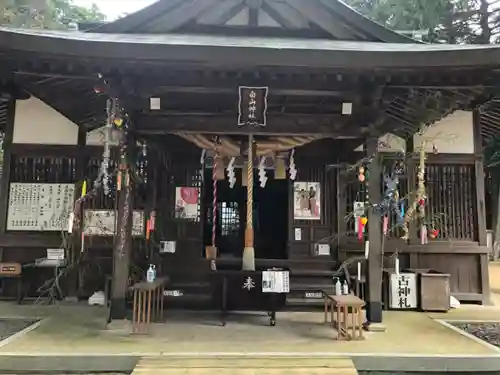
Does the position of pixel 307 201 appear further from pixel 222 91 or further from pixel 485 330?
pixel 485 330

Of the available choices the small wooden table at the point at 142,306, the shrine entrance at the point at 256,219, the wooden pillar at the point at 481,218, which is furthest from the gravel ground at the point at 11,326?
the wooden pillar at the point at 481,218

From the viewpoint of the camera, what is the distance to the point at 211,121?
605cm

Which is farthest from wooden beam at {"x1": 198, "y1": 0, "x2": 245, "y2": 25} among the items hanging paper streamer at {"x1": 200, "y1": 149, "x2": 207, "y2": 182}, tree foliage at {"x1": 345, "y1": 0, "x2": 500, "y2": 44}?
tree foliage at {"x1": 345, "y1": 0, "x2": 500, "y2": 44}

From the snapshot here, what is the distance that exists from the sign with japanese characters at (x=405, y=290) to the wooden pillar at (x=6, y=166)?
689 cm

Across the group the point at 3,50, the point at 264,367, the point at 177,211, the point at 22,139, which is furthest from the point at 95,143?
the point at 264,367

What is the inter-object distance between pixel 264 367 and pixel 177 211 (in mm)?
4008

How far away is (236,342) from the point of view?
17.3 ft

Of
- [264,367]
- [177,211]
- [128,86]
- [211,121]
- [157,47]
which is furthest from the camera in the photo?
[177,211]

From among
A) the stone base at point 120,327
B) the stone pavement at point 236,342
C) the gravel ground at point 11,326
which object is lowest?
the gravel ground at point 11,326

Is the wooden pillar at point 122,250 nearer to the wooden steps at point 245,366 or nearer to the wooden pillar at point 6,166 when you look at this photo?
the wooden steps at point 245,366

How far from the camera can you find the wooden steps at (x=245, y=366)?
4.34 meters

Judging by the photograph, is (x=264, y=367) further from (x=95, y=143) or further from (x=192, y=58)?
(x=95, y=143)

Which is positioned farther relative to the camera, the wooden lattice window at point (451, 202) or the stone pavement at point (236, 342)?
the wooden lattice window at point (451, 202)

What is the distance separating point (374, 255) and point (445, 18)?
472 inches
